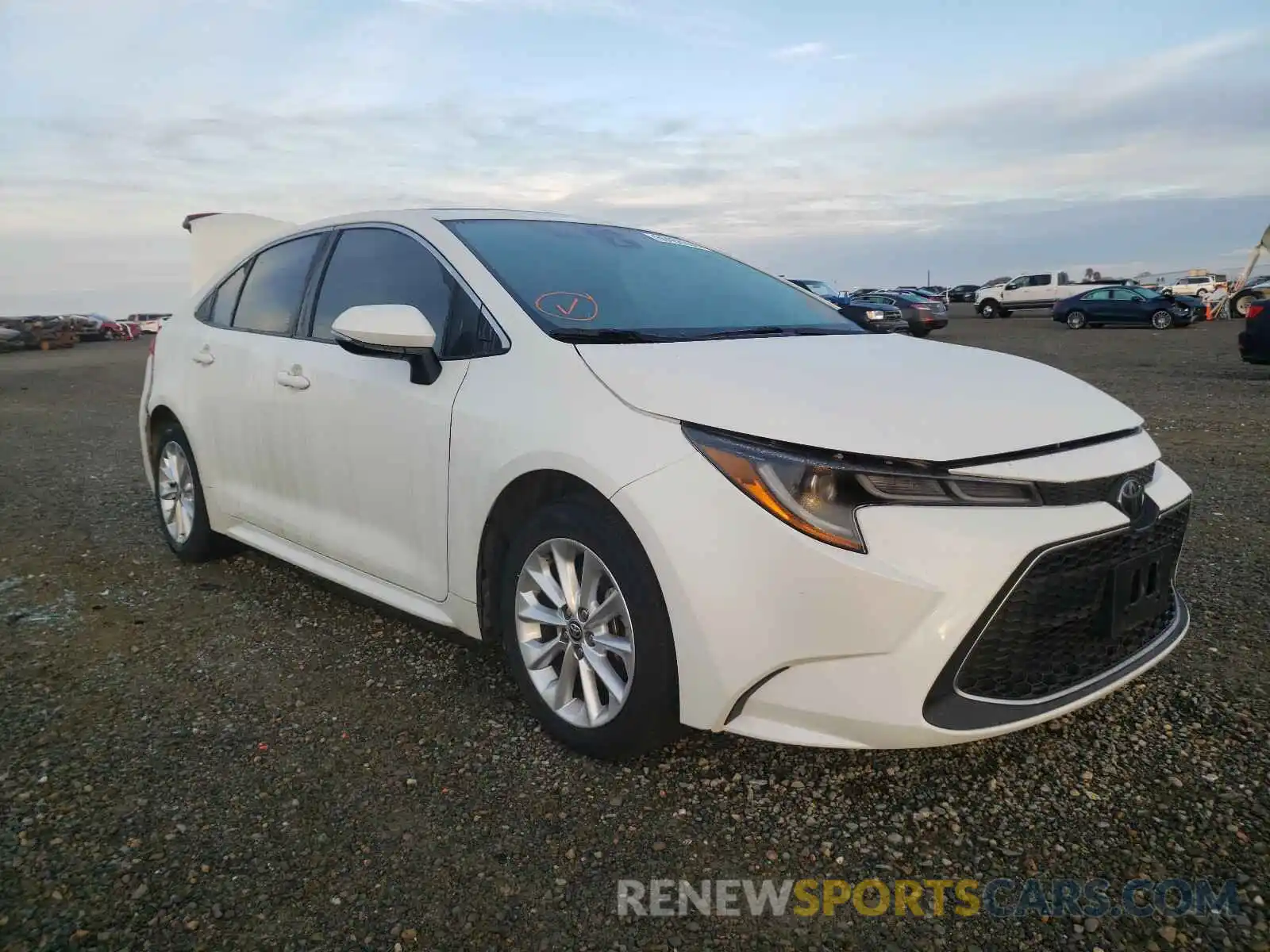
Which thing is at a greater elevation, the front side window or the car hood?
the front side window

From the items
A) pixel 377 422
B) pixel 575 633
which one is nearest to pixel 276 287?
pixel 377 422

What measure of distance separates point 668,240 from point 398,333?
1.46 m

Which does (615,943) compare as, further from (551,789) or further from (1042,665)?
(1042,665)

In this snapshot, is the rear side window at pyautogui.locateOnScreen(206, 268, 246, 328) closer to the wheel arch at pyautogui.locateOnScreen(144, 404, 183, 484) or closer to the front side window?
the wheel arch at pyautogui.locateOnScreen(144, 404, 183, 484)

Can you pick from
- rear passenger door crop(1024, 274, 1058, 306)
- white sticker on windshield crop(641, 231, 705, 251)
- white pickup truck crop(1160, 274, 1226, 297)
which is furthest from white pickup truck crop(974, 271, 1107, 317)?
white sticker on windshield crop(641, 231, 705, 251)

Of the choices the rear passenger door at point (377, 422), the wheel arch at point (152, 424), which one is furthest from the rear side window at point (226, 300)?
the rear passenger door at point (377, 422)

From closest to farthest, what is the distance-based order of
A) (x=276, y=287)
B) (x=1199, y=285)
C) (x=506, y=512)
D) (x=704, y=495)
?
(x=704, y=495) → (x=506, y=512) → (x=276, y=287) → (x=1199, y=285)

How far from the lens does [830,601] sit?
2.01 metres

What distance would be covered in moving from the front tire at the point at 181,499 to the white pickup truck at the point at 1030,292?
36.8m

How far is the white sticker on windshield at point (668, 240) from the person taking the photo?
12.3 ft

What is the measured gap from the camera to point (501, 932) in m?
1.88

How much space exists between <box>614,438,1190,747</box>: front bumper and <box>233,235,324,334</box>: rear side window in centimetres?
217

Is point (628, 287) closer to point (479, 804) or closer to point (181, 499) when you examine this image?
point (479, 804)

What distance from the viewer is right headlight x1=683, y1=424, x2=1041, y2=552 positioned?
6.70ft
